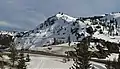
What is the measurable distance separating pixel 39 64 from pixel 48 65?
9.74 ft

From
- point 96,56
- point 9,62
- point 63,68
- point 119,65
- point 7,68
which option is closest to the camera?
point 119,65

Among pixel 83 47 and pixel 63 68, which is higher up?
pixel 83 47

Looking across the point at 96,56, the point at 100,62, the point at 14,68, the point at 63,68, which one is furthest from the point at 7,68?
the point at 96,56

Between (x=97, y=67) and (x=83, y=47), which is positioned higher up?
(x=83, y=47)

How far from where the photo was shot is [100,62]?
A: 104 meters

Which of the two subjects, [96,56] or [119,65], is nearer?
[119,65]

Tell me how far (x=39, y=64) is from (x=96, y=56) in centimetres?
3779

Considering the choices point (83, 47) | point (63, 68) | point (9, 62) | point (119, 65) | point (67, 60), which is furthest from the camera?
point (67, 60)

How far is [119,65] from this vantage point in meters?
46.3

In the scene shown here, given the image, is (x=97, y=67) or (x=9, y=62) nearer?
(x=9, y=62)

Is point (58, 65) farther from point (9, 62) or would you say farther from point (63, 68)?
point (9, 62)

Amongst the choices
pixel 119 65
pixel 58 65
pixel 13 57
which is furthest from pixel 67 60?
pixel 119 65

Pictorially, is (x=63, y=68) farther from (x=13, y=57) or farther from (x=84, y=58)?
(x=84, y=58)

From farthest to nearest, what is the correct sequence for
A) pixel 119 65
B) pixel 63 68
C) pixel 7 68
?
pixel 63 68, pixel 7 68, pixel 119 65
